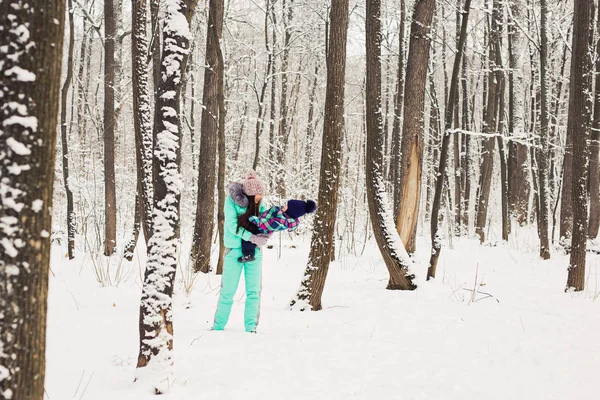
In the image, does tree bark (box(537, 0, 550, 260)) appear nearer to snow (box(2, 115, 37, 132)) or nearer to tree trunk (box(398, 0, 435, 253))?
tree trunk (box(398, 0, 435, 253))

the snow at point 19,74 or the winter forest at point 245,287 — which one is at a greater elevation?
the snow at point 19,74

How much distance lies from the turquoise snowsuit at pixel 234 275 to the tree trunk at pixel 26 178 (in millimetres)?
3029

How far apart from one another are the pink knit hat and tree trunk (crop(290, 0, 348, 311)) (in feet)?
4.10

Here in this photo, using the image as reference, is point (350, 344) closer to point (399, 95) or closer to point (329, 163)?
point (329, 163)

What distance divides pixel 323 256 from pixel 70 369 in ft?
10.8

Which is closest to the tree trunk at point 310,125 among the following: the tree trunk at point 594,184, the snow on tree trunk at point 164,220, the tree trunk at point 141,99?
the tree trunk at point 594,184

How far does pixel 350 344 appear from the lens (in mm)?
4602

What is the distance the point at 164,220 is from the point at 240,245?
1.76 m

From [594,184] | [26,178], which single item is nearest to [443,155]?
A: [26,178]

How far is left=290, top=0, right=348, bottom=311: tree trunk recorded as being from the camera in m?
5.95

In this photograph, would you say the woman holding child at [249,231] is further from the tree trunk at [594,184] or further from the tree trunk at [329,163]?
the tree trunk at [594,184]

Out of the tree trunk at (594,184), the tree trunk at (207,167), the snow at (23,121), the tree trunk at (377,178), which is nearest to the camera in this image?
the snow at (23,121)

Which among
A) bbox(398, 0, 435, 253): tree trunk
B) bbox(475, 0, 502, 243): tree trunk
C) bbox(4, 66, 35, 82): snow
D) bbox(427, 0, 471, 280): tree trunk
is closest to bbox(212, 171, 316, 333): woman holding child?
bbox(4, 66, 35, 82): snow

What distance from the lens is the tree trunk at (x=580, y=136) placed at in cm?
716
